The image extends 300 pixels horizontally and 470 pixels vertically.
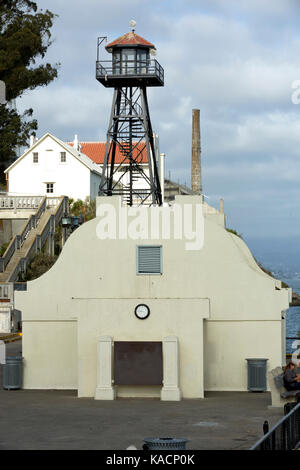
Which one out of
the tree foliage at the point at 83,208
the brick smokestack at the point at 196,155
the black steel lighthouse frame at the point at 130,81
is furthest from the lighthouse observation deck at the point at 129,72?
the brick smokestack at the point at 196,155

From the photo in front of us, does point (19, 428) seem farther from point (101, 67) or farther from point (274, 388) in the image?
point (101, 67)

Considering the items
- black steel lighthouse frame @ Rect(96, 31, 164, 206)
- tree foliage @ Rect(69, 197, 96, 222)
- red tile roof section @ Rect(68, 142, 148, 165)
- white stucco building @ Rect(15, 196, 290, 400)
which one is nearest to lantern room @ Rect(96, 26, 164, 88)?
black steel lighthouse frame @ Rect(96, 31, 164, 206)

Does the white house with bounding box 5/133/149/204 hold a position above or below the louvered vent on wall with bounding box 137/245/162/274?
above

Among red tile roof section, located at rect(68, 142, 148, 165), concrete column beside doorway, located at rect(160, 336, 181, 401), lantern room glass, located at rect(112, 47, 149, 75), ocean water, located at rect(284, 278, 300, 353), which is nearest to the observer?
concrete column beside doorway, located at rect(160, 336, 181, 401)

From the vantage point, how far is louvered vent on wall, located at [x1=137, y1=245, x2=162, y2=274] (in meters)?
26.5

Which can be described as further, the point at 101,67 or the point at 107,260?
the point at 101,67

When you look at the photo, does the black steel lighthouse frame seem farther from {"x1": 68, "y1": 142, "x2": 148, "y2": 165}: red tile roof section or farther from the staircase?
{"x1": 68, "y1": 142, "x2": 148, "y2": 165}: red tile roof section

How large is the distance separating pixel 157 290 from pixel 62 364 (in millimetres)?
3910

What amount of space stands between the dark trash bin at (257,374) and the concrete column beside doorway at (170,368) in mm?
2777

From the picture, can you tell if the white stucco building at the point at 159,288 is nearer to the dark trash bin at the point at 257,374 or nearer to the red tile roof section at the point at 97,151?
the dark trash bin at the point at 257,374

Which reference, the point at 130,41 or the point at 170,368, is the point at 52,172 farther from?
the point at 170,368

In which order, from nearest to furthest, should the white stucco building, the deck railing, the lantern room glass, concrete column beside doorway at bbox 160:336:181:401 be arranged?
1. the deck railing
2. concrete column beside doorway at bbox 160:336:181:401
3. the white stucco building
4. the lantern room glass
